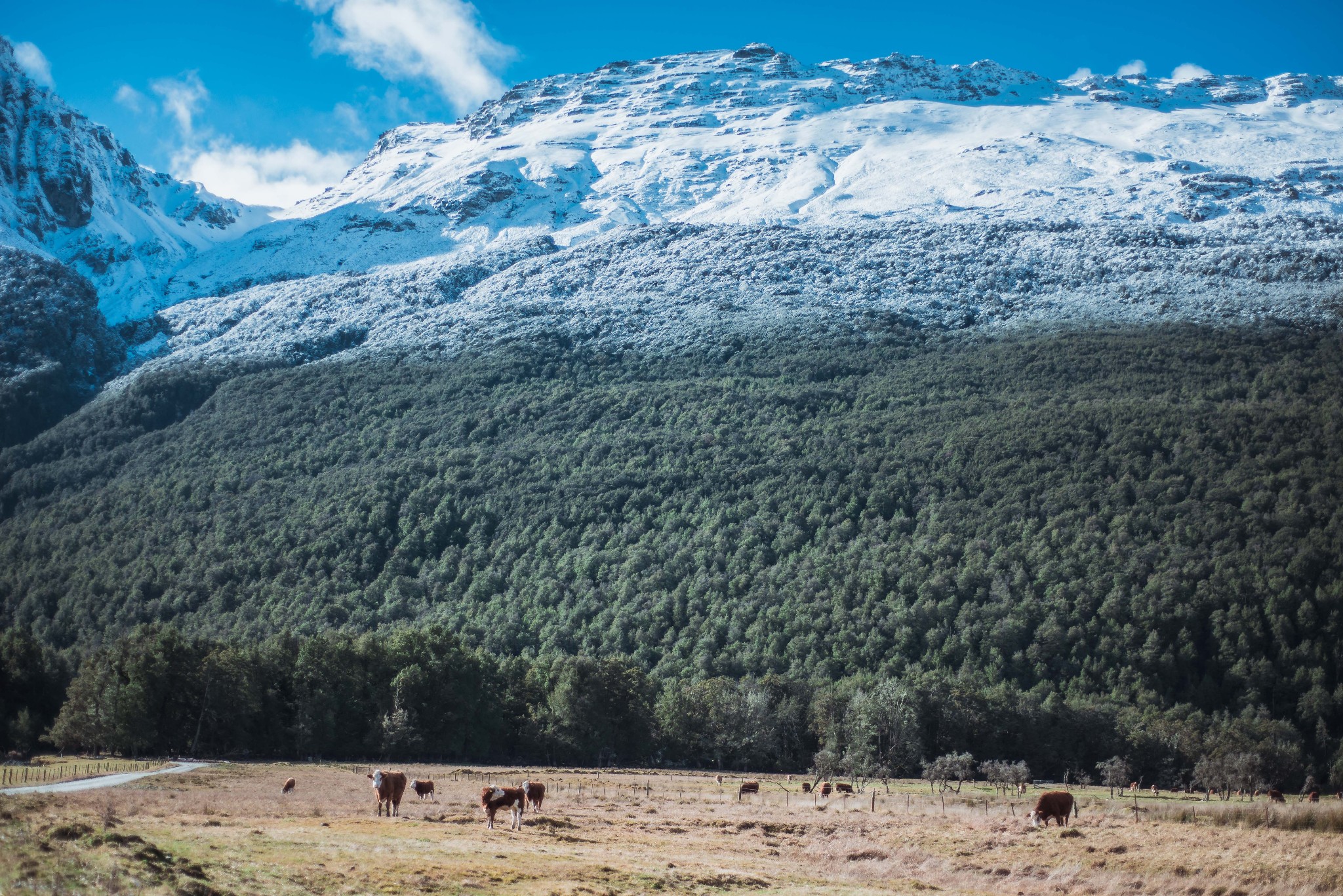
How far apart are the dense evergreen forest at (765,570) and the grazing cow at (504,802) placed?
4243 centimetres

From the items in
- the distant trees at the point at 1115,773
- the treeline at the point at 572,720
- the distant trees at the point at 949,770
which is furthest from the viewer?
the distant trees at the point at 1115,773

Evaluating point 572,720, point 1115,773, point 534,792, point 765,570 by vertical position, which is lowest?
point 1115,773

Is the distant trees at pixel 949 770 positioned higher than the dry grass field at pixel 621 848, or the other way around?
the dry grass field at pixel 621 848

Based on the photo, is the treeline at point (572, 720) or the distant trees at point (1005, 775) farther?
the treeline at point (572, 720)

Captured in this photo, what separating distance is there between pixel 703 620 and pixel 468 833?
10008 centimetres

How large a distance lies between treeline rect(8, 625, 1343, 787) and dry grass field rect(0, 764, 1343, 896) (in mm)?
30360

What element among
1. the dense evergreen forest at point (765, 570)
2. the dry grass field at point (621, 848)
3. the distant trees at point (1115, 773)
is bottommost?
the distant trees at point (1115, 773)

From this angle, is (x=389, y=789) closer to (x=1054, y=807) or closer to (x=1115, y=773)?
(x=1054, y=807)

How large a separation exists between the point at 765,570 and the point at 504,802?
4142 inches

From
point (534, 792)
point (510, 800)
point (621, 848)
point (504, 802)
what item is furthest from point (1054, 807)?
point (504, 802)

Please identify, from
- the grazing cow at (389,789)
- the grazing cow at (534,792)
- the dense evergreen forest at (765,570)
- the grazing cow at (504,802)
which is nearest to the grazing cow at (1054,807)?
the grazing cow at (534,792)

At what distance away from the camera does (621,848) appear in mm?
28391

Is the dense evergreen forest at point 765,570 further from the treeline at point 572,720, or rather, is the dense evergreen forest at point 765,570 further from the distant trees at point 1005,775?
the distant trees at point 1005,775

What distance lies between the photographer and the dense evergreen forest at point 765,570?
80.4 meters
